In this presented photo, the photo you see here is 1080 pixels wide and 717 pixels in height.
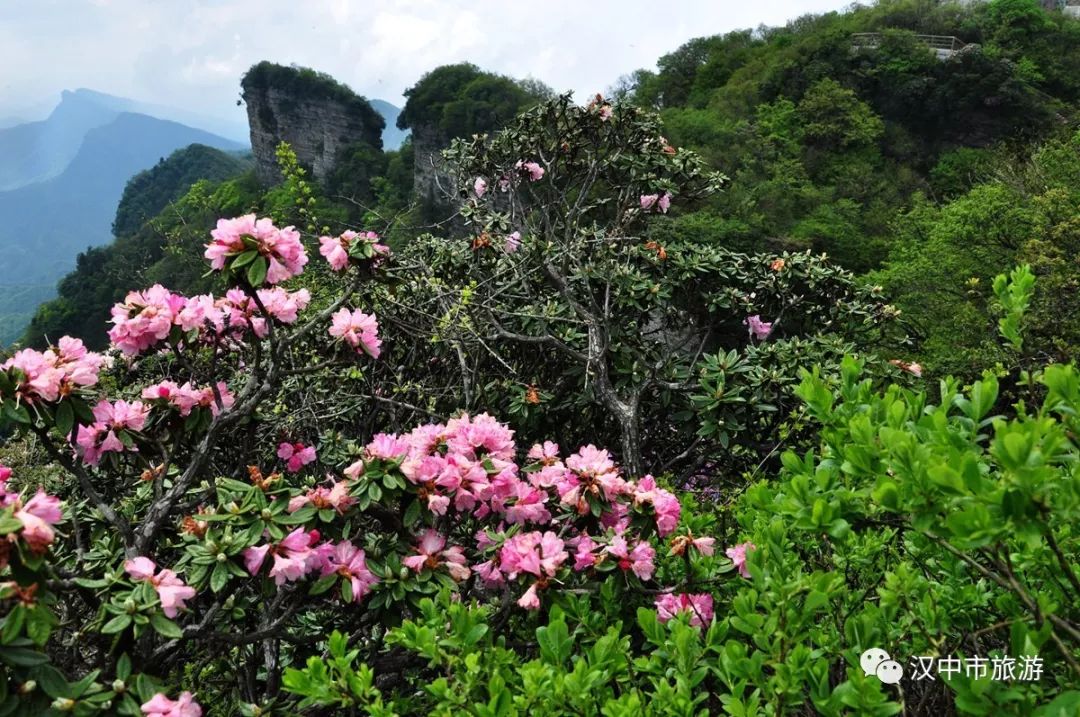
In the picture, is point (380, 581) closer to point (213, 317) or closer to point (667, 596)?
point (667, 596)

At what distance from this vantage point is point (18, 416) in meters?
1.48

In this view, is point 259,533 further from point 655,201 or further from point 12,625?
point 655,201

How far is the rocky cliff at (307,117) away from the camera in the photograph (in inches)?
1724

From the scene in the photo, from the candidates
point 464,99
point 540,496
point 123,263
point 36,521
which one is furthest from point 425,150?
point 36,521

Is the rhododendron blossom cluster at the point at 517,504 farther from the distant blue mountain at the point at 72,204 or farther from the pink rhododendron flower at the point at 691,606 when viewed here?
the distant blue mountain at the point at 72,204

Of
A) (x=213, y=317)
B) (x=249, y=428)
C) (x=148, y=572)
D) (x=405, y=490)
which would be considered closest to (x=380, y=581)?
(x=405, y=490)

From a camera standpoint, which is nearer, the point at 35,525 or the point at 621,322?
the point at 35,525

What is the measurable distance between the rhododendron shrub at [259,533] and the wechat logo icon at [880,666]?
0.48 metres

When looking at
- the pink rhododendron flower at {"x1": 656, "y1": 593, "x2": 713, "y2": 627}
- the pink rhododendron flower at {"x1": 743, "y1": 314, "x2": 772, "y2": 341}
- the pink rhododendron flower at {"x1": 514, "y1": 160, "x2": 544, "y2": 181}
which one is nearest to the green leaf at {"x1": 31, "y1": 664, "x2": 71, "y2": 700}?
the pink rhododendron flower at {"x1": 656, "y1": 593, "x2": 713, "y2": 627}

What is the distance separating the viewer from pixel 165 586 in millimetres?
1412

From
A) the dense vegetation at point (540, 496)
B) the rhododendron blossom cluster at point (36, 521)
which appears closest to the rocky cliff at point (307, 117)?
the dense vegetation at point (540, 496)

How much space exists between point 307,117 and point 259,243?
1897 inches

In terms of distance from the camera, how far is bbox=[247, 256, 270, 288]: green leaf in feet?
5.56

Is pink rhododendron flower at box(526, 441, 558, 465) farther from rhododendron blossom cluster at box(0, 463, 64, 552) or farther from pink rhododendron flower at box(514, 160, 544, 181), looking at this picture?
pink rhododendron flower at box(514, 160, 544, 181)
